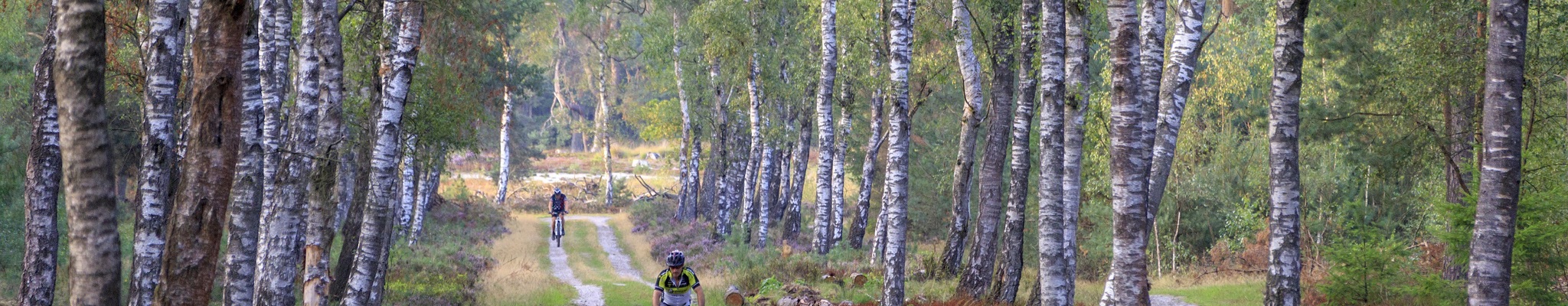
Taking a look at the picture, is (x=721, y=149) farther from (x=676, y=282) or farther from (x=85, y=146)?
(x=85, y=146)

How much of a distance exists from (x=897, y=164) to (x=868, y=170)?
844 centimetres

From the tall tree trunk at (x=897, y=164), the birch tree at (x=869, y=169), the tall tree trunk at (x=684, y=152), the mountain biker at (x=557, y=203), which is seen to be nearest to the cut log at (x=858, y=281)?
the tall tree trunk at (x=897, y=164)

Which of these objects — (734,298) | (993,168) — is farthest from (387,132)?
(993,168)

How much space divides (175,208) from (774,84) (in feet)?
70.1

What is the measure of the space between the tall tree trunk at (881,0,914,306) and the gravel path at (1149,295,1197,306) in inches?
277

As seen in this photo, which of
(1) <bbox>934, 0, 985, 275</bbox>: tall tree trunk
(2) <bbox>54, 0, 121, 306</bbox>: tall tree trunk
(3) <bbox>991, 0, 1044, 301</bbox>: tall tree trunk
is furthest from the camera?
(1) <bbox>934, 0, 985, 275</bbox>: tall tree trunk

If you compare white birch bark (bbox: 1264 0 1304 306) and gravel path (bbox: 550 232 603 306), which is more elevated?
white birch bark (bbox: 1264 0 1304 306)

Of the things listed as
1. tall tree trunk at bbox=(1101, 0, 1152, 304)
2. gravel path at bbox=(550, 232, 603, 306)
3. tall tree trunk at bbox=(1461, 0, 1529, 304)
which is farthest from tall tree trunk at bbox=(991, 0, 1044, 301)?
gravel path at bbox=(550, 232, 603, 306)

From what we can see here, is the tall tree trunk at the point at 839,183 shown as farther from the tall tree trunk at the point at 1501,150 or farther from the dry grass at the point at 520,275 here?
the tall tree trunk at the point at 1501,150

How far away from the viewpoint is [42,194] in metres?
11.5

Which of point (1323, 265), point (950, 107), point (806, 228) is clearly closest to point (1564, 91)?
point (1323, 265)

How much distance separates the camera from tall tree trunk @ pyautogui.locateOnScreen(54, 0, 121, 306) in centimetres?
561

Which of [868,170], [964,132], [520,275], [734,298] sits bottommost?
[520,275]

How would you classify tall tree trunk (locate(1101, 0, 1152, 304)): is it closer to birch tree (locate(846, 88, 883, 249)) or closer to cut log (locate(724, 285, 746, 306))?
cut log (locate(724, 285, 746, 306))
